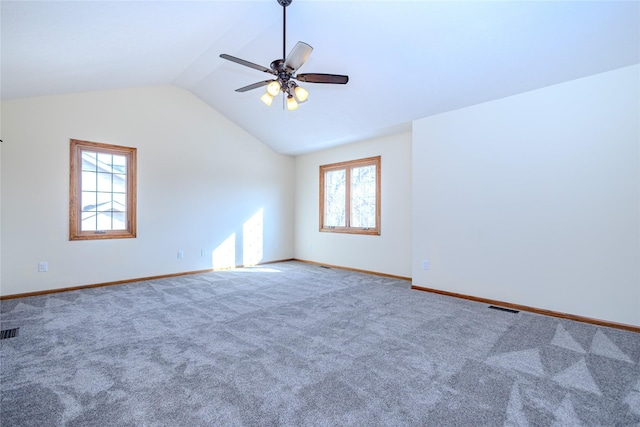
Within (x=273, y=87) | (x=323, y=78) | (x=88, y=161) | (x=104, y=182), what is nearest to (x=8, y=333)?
(x=104, y=182)

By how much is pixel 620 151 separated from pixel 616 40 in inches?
38.5

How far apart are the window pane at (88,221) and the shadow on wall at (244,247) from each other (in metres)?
1.87

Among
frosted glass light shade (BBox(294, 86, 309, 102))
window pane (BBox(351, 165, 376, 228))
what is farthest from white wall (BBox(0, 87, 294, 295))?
frosted glass light shade (BBox(294, 86, 309, 102))

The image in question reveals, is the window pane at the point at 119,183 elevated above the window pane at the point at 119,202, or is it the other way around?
the window pane at the point at 119,183

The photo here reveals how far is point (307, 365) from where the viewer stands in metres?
2.13

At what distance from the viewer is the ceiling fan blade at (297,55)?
2275 millimetres

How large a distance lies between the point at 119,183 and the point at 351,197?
3892 mm

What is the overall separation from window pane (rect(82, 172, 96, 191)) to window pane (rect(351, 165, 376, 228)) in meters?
4.19

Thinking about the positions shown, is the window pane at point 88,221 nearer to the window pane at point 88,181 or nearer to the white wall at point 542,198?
the window pane at point 88,181

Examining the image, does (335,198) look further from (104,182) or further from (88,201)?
(88,201)

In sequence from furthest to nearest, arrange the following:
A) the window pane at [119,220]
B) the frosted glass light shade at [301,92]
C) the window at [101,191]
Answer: the window pane at [119,220]
the window at [101,191]
the frosted glass light shade at [301,92]

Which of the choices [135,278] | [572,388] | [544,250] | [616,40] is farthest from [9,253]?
[616,40]

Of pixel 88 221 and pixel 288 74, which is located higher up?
pixel 288 74

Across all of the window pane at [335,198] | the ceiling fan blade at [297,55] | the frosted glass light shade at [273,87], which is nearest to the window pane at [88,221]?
the frosted glass light shade at [273,87]
